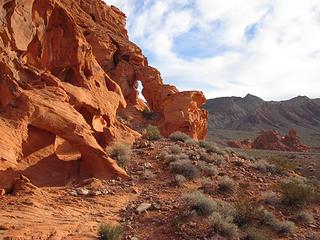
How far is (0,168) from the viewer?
30.7 feet

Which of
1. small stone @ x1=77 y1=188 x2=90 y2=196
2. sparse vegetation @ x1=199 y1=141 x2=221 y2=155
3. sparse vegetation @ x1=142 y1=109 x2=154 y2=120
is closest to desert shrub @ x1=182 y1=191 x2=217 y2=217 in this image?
small stone @ x1=77 y1=188 x2=90 y2=196

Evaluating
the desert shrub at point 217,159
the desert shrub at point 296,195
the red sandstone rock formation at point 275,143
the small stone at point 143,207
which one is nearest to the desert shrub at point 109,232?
the small stone at point 143,207

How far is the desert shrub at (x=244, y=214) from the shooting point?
10.3m

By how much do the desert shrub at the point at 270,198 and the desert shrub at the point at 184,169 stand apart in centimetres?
233

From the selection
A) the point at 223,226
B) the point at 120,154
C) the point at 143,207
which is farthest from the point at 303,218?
the point at 120,154

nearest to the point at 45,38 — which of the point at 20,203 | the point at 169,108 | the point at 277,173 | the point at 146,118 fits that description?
the point at 20,203

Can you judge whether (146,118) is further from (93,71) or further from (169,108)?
(93,71)

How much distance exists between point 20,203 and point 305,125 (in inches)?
3796

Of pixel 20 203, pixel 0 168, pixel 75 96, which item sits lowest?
pixel 20 203

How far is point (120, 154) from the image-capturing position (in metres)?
13.6

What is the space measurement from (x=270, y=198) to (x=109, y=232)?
6195mm

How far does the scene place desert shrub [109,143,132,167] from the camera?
526 inches

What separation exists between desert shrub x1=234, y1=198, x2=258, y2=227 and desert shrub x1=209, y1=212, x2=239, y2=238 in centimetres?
69

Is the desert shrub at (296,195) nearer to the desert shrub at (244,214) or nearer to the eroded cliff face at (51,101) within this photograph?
the desert shrub at (244,214)
